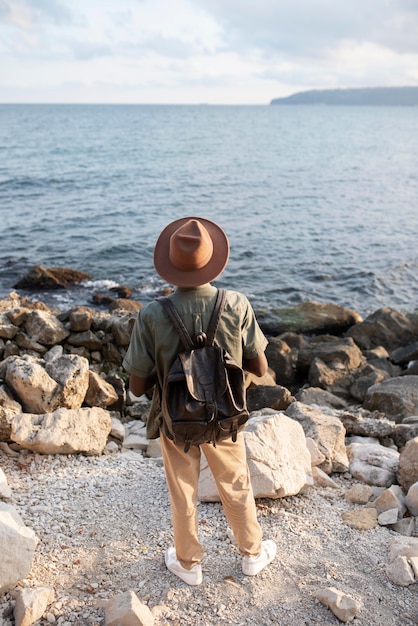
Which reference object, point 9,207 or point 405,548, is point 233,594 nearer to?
point 405,548

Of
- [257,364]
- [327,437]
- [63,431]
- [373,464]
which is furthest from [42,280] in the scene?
[257,364]

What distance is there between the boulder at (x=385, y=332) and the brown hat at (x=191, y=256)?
11.9m

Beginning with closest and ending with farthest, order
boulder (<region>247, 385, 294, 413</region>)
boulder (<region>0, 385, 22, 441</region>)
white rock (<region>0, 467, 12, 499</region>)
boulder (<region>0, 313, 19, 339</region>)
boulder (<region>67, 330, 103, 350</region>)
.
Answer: white rock (<region>0, 467, 12, 499</region>)
boulder (<region>0, 385, 22, 441</region>)
boulder (<region>247, 385, 294, 413</region>)
boulder (<region>0, 313, 19, 339</region>)
boulder (<region>67, 330, 103, 350</region>)

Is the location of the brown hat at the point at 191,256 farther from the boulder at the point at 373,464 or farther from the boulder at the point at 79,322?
the boulder at the point at 79,322

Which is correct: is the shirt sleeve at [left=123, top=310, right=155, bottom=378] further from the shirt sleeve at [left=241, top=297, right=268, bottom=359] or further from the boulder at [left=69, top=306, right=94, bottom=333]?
the boulder at [left=69, top=306, right=94, bottom=333]

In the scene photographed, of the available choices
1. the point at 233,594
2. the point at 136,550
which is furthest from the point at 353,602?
the point at 136,550

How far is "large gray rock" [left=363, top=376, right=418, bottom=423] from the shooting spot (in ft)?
31.6

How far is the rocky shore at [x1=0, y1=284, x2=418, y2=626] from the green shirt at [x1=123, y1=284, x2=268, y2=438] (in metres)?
0.94

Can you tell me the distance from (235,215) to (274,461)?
27.5 m

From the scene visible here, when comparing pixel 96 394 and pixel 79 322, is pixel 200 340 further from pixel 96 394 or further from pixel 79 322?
pixel 79 322

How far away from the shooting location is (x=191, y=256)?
12.4 ft

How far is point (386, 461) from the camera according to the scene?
254 inches

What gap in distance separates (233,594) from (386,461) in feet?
9.38

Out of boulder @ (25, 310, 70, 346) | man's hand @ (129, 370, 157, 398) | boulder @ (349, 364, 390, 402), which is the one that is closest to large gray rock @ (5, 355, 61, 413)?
boulder @ (25, 310, 70, 346)
